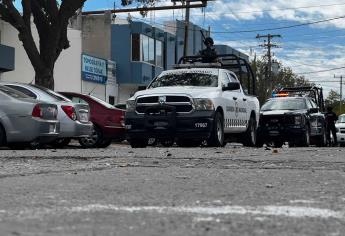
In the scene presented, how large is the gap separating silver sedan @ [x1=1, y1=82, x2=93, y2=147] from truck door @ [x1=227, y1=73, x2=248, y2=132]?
12.0 ft

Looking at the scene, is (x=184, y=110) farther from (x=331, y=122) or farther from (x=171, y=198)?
(x=331, y=122)

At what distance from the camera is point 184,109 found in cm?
1295

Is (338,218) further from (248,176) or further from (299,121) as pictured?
(299,121)

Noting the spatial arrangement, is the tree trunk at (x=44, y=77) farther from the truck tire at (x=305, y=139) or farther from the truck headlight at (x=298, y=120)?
the truck tire at (x=305, y=139)

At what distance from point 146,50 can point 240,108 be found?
27819 millimetres

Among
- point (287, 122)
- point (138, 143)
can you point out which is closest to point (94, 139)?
point (138, 143)

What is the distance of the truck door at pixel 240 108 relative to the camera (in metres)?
14.8

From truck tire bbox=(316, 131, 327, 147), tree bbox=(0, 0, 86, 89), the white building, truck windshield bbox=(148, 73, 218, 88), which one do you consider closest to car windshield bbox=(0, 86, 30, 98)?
truck windshield bbox=(148, 73, 218, 88)

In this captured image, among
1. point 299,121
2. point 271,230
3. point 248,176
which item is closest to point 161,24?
point 299,121

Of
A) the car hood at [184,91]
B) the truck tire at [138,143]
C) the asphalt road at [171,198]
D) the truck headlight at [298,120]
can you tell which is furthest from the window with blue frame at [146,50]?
the asphalt road at [171,198]

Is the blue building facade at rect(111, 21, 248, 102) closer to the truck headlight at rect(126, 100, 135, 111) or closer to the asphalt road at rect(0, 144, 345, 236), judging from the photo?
the truck headlight at rect(126, 100, 135, 111)

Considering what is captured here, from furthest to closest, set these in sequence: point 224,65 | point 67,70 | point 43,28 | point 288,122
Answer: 1. point 67,70
2. point 43,28
3. point 288,122
4. point 224,65

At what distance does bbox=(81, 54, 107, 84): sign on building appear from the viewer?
114ft

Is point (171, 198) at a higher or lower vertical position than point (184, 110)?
lower
